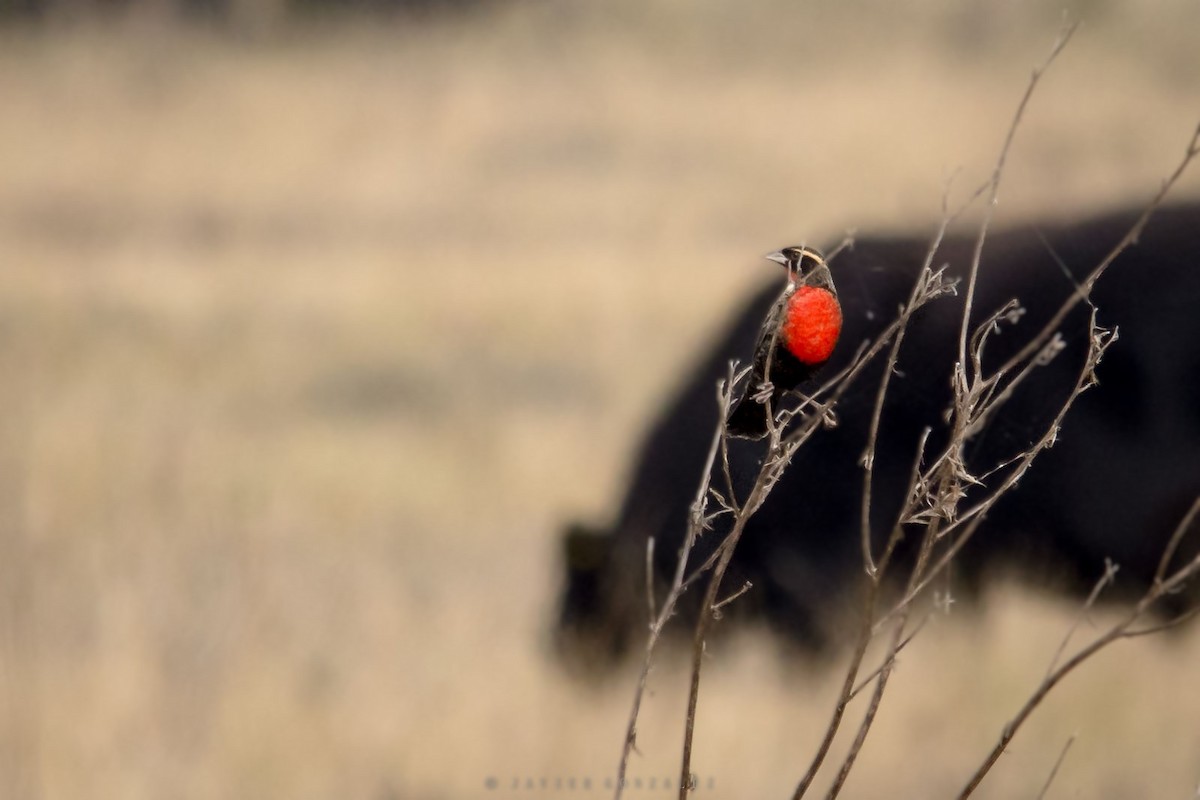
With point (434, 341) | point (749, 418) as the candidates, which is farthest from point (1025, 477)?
point (434, 341)

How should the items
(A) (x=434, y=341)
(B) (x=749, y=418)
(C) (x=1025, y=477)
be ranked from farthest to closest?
(A) (x=434, y=341), (C) (x=1025, y=477), (B) (x=749, y=418)

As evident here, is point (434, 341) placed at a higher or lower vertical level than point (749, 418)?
lower

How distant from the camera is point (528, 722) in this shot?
155 inches

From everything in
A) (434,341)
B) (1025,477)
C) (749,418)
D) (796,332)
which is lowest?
(434,341)

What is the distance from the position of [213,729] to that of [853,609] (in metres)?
2.08

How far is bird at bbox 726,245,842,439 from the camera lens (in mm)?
1396

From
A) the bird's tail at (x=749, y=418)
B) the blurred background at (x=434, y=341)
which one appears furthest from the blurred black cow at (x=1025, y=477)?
the bird's tail at (x=749, y=418)

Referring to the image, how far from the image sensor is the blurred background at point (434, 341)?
3.62 m

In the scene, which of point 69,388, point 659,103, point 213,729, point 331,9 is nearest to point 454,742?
point 213,729

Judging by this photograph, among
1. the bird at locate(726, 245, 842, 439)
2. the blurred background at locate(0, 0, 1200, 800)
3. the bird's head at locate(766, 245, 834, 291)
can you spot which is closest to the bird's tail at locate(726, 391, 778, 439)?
the bird at locate(726, 245, 842, 439)

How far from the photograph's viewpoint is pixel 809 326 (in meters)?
1.40

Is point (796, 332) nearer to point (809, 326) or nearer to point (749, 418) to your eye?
point (809, 326)

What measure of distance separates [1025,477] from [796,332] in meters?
1.92

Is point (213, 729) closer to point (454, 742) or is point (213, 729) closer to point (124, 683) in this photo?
point (124, 683)
